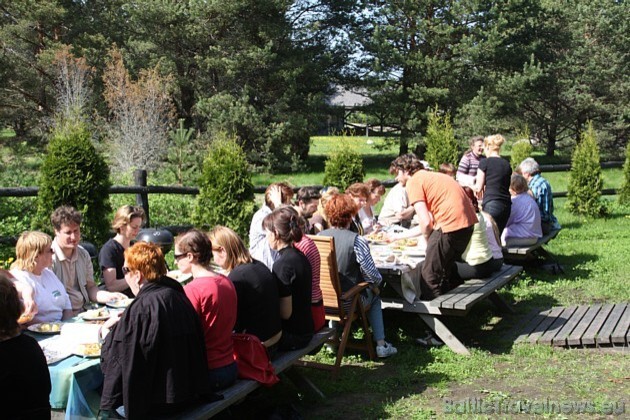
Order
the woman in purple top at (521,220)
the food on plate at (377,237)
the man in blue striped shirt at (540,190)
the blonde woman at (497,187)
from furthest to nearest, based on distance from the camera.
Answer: the man in blue striped shirt at (540,190)
the woman in purple top at (521,220)
the blonde woman at (497,187)
the food on plate at (377,237)

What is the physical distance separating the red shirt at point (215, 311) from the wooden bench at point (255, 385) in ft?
0.56

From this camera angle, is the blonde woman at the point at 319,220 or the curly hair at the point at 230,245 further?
the blonde woman at the point at 319,220

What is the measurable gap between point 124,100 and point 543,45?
1686 cm

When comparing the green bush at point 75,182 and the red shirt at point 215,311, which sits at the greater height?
the green bush at point 75,182

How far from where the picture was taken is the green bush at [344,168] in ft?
35.6

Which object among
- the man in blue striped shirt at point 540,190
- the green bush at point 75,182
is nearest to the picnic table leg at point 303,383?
the green bush at point 75,182

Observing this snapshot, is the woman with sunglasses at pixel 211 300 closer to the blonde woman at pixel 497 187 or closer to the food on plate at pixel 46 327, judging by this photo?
the food on plate at pixel 46 327

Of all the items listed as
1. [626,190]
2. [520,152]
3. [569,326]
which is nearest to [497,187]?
[569,326]

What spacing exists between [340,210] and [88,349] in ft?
8.35

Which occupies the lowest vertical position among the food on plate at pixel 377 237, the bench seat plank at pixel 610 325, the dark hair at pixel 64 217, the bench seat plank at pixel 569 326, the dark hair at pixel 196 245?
the bench seat plank at pixel 569 326

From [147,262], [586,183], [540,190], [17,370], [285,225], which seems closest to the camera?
[17,370]

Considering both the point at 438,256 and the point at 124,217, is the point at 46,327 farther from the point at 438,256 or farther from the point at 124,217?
the point at 438,256

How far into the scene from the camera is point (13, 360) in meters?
2.66

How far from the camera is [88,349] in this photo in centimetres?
350
